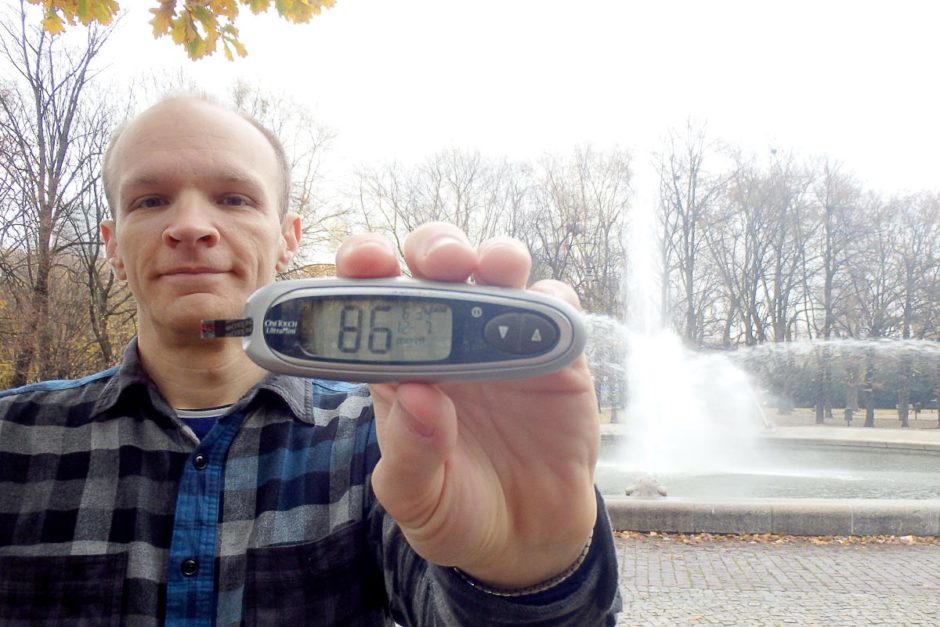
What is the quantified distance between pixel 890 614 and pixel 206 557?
627 cm

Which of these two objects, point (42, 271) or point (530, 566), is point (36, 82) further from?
point (530, 566)

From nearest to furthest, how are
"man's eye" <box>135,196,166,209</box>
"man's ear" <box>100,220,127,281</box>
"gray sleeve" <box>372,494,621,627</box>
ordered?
"gray sleeve" <box>372,494,621,627</box>, "man's eye" <box>135,196,166,209</box>, "man's ear" <box>100,220,127,281</box>

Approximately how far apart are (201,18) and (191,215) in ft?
11.9

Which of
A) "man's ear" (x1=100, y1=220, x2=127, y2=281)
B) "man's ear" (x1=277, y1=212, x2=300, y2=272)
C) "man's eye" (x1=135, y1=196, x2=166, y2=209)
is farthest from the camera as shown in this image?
"man's ear" (x1=277, y1=212, x2=300, y2=272)

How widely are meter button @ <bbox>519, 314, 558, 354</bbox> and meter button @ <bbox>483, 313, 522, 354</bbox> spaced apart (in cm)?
1

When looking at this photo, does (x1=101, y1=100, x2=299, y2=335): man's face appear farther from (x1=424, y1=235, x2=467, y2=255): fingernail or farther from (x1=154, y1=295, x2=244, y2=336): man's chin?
(x1=424, y1=235, x2=467, y2=255): fingernail

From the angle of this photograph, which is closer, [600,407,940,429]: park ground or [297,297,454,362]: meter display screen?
[297,297,454,362]: meter display screen

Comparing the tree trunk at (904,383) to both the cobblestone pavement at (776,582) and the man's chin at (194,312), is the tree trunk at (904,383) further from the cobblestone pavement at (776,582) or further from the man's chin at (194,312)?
the man's chin at (194,312)

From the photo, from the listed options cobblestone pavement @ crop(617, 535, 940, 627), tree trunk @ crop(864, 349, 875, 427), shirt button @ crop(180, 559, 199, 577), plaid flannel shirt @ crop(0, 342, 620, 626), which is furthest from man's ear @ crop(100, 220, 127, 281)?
tree trunk @ crop(864, 349, 875, 427)

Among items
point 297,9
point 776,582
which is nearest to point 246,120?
point 297,9

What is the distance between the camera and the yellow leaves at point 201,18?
494 centimetres

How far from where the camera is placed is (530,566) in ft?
5.34

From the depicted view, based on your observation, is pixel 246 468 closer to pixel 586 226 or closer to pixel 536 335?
pixel 536 335

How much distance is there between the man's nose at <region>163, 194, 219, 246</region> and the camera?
2021 mm
